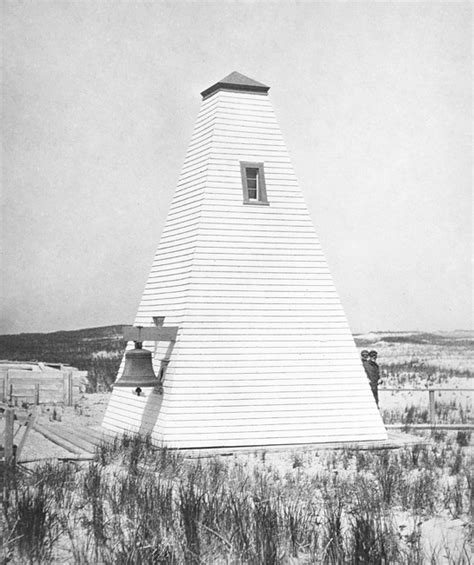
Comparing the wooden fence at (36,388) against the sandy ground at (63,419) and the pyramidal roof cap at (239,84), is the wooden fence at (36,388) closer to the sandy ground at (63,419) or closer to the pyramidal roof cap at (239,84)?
the sandy ground at (63,419)

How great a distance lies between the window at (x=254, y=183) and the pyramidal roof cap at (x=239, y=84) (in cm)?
163

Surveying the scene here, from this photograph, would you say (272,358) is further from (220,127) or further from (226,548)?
(226,548)

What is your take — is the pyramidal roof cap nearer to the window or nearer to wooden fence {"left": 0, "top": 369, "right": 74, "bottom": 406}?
the window

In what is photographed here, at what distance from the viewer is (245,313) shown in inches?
613

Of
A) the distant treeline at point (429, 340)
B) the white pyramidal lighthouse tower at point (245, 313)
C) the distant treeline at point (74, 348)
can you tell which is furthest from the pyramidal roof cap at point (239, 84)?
the distant treeline at point (429, 340)

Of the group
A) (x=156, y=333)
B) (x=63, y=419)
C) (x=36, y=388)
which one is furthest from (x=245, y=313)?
(x=36, y=388)

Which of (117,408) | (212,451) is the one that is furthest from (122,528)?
(117,408)

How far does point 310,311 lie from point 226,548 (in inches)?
313

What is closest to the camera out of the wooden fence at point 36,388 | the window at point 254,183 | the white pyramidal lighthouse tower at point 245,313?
the white pyramidal lighthouse tower at point 245,313

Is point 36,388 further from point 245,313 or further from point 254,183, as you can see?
point 254,183

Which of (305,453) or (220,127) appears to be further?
(220,127)

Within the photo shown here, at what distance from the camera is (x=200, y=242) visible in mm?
15625

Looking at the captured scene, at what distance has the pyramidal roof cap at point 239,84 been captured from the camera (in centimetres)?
1686

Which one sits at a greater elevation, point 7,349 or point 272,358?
point 7,349
